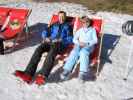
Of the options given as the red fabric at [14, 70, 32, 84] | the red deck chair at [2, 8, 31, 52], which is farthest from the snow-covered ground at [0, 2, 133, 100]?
the red deck chair at [2, 8, 31, 52]

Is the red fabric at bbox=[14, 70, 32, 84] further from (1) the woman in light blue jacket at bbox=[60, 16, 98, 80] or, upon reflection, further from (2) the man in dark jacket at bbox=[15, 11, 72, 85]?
(1) the woman in light blue jacket at bbox=[60, 16, 98, 80]

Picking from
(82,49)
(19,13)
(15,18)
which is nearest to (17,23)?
(15,18)

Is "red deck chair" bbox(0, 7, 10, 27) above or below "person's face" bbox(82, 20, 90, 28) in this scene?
below

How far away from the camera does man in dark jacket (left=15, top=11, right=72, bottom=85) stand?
9313 mm

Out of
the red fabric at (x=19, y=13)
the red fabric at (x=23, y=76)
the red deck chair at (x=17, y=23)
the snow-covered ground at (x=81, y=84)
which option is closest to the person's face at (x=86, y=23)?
the snow-covered ground at (x=81, y=84)

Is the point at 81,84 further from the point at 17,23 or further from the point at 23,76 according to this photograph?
the point at 17,23

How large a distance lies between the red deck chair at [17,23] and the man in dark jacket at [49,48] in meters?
1.13

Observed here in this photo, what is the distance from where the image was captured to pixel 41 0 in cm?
1620

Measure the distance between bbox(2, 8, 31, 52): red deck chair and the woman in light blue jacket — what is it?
1.88m

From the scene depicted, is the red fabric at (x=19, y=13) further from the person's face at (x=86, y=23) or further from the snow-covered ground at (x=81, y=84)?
the person's face at (x=86, y=23)

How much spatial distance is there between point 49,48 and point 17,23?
189cm

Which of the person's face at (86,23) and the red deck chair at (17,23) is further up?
the person's face at (86,23)

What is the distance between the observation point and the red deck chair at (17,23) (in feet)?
37.6

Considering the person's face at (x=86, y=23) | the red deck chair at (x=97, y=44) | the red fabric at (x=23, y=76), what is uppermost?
the person's face at (x=86, y=23)
